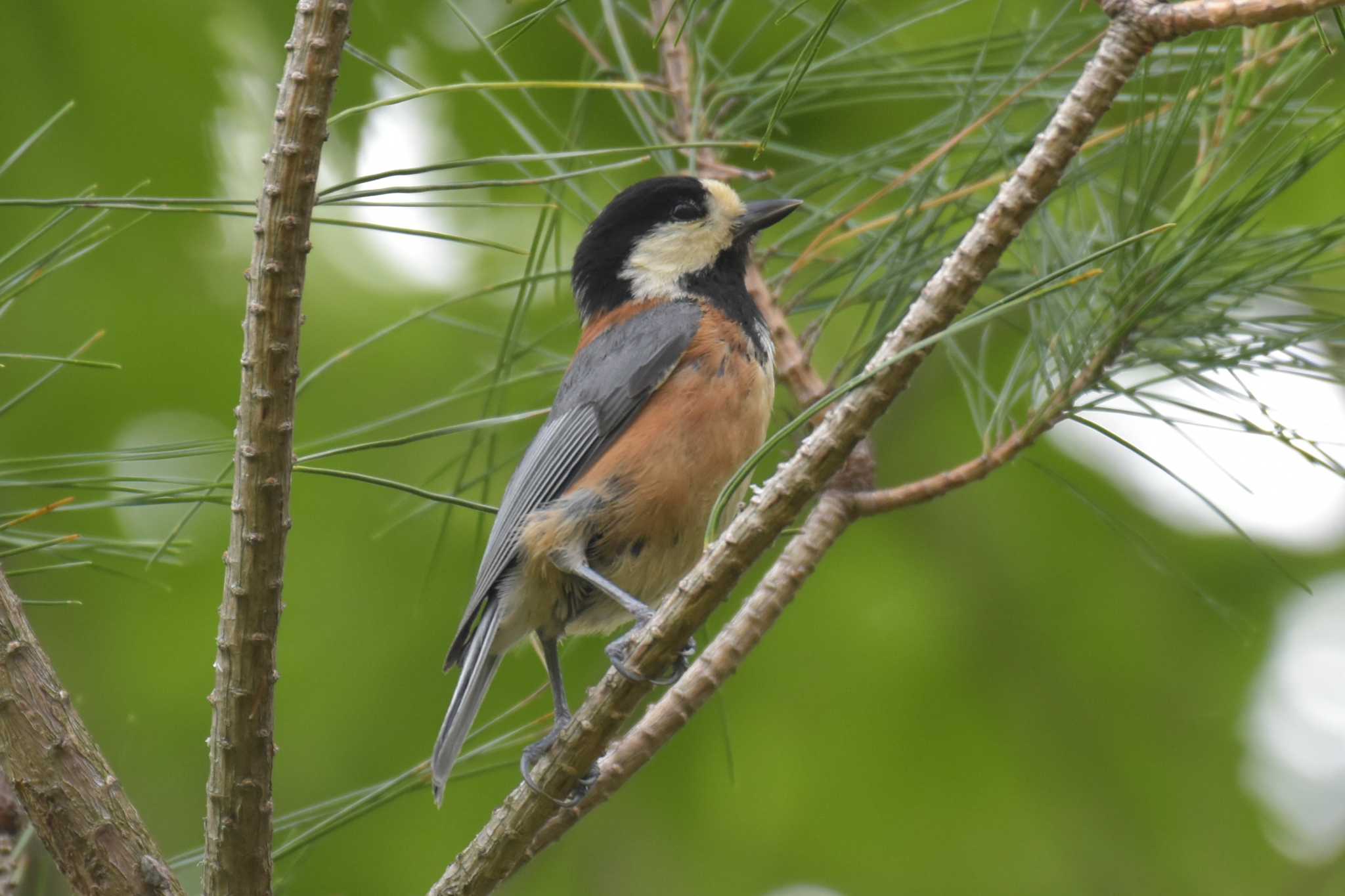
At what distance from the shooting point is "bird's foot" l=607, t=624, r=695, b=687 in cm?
204

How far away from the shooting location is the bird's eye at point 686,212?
12.0 ft

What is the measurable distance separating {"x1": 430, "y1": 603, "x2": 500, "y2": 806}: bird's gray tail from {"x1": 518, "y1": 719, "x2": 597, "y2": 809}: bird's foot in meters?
0.15

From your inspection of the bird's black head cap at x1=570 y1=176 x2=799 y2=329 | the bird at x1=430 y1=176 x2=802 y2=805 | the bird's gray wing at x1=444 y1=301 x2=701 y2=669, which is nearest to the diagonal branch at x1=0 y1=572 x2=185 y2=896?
the bird at x1=430 y1=176 x2=802 y2=805

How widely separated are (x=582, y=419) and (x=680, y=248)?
0.73m

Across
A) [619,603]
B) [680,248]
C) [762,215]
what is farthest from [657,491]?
[680,248]

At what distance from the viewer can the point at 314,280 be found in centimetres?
443

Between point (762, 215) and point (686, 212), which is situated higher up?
point (686, 212)

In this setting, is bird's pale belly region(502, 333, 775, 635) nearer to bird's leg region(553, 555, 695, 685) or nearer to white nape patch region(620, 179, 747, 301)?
bird's leg region(553, 555, 695, 685)

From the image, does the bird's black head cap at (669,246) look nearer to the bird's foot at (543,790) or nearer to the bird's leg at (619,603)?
the bird's leg at (619,603)

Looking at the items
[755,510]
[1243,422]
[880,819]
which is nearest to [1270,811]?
[880,819]

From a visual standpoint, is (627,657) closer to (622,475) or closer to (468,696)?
(468,696)

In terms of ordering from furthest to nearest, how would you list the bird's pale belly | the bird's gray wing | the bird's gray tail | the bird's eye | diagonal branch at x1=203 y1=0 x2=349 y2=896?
the bird's eye → the bird's gray wing → the bird's pale belly → the bird's gray tail → diagonal branch at x1=203 y1=0 x2=349 y2=896

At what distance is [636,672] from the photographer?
2027 millimetres

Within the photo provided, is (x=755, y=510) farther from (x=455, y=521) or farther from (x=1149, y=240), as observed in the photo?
(x=455, y=521)
